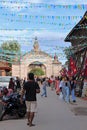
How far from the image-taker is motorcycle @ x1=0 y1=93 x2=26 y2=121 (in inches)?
607

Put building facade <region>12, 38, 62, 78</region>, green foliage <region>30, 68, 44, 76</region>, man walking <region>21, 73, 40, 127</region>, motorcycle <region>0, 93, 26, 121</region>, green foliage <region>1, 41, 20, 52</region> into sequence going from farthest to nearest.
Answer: green foliage <region>1, 41, 20, 52</region> < green foliage <region>30, 68, 44, 76</region> < building facade <region>12, 38, 62, 78</region> < motorcycle <region>0, 93, 26, 121</region> < man walking <region>21, 73, 40, 127</region>

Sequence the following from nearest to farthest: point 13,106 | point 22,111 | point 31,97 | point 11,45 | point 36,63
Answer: point 31,97 < point 13,106 < point 22,111 < point 36,63 < point 11,45

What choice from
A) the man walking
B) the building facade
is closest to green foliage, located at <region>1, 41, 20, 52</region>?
the building facade

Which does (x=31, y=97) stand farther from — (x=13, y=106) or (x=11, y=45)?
(x=11, y=45)

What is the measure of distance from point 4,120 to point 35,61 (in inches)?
3664

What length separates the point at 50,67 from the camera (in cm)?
11200

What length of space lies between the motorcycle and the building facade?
8807cm

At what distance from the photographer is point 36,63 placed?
364 feet

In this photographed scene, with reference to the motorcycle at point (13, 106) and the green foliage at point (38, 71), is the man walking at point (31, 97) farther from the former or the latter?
the green foliage at point (38, 71)

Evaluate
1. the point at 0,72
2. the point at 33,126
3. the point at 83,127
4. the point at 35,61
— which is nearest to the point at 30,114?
the point at 33,126

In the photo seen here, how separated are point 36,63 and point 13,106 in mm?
95360

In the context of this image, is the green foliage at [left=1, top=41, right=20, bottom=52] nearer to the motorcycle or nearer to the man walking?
the motorcycle

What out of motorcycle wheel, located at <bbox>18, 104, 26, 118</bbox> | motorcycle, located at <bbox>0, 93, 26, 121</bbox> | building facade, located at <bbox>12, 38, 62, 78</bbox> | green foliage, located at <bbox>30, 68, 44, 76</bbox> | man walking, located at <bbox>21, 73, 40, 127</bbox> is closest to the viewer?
man walking, located at <bbox>21, 73, 40, 127</bbox>

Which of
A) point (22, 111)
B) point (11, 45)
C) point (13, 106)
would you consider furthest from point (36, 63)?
point (13, 106)
